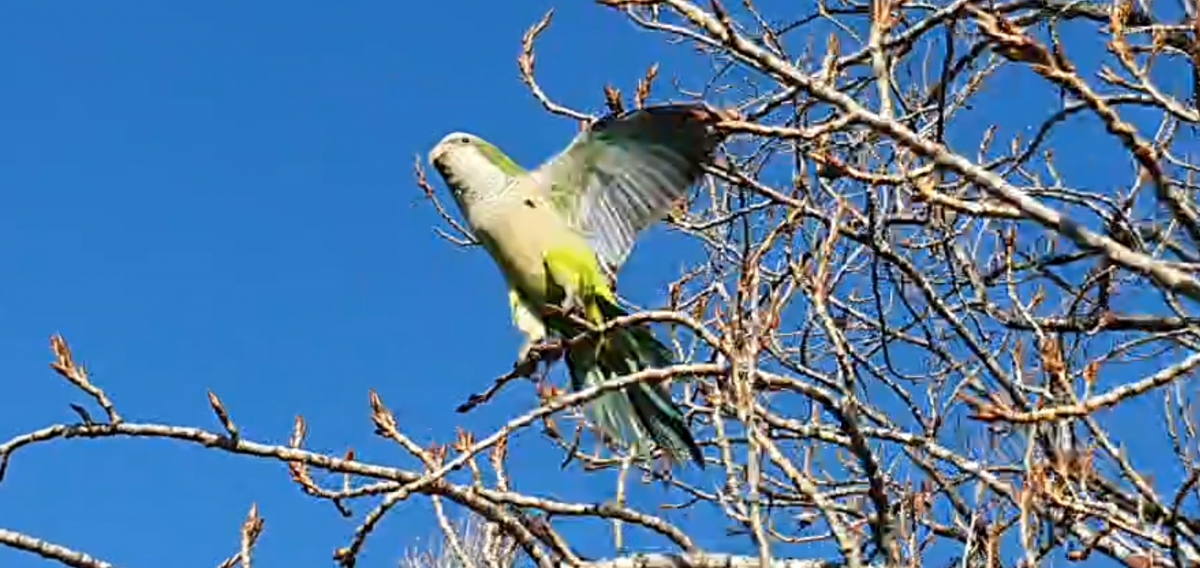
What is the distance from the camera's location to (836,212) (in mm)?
2725

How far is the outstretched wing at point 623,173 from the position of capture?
3.84 meters

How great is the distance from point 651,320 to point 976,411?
0.57 metres

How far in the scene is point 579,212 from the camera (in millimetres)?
4215

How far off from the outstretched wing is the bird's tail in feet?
1.27

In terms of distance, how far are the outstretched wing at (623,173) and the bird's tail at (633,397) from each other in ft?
1.27

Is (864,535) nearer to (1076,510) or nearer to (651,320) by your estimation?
(1076,510)

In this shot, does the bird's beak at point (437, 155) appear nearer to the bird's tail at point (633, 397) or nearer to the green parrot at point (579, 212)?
the green parrot at point (579, 212)

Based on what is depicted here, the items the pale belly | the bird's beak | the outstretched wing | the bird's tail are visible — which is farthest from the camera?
the bird's beak

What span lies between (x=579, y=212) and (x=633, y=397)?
0.77 meters

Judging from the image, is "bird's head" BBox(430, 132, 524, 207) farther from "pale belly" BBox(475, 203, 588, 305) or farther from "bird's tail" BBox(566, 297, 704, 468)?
"bird's tail" BBox(566, 297, 704, 468)

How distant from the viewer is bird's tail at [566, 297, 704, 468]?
139 inches

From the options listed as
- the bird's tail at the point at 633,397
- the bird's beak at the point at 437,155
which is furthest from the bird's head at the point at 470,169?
the bird's tail at the point at 633,397

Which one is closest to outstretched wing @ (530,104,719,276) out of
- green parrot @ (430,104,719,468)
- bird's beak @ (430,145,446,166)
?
green parrot @ (430,104,719,468)

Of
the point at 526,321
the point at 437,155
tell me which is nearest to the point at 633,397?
the point at 526,321
